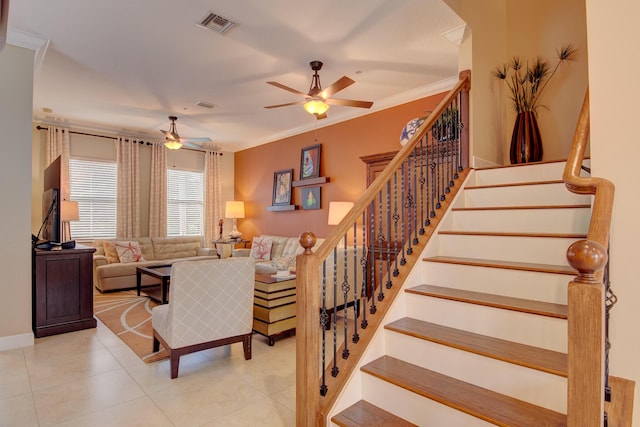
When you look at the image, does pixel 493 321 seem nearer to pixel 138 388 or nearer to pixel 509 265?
pixel 509 265

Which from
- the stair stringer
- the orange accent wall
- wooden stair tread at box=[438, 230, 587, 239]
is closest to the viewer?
the stair stringer

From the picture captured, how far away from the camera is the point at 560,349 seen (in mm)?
1720

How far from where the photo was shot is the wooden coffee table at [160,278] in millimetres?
4652

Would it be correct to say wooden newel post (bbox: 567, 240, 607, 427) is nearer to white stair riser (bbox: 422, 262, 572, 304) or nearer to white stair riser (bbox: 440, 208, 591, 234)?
white stair riser (bbox: 422, 262, 572, 304)

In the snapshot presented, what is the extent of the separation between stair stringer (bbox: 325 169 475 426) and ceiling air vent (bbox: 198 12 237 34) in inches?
103

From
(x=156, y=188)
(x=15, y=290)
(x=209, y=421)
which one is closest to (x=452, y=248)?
(x=209, y=421)

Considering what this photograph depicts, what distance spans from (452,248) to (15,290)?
415 cm

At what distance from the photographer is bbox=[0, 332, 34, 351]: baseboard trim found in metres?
3.34

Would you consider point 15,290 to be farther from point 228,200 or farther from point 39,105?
point 228,200

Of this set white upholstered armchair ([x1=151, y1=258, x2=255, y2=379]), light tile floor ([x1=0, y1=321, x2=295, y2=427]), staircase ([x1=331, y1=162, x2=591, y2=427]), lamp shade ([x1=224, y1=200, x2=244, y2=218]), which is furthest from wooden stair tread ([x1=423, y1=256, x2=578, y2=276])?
lamp shade ([x1=224, y1=200, x2=244, y2=218])

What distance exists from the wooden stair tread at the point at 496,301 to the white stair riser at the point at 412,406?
0.62 metres

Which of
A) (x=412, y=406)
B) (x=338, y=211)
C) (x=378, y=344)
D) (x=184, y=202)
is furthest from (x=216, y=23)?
(x=184, y=202)

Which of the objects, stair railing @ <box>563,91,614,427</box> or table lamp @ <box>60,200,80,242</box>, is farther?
table lamp @ <box>60,200,80,242</box>

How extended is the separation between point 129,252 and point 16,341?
9.58 ft
